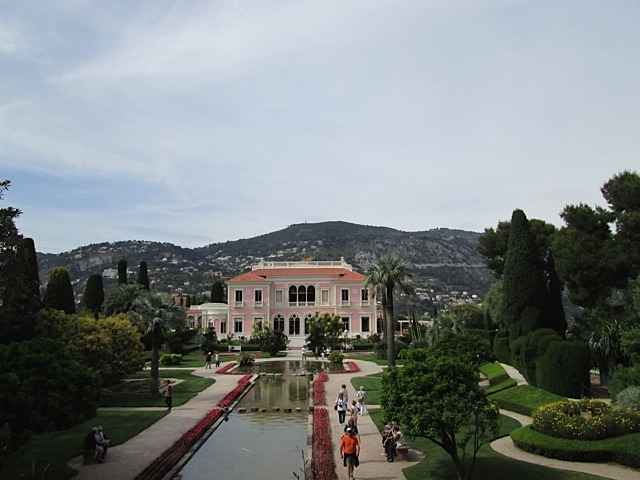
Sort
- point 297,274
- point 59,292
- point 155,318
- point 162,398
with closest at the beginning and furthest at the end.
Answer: point 162,398, point 155,318, point 59,292, point 297,274

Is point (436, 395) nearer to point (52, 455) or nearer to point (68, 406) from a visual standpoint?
point (68, 406)

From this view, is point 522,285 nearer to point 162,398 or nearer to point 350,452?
point 350,452

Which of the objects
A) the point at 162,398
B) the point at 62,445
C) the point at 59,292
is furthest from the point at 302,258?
the point at 62,445

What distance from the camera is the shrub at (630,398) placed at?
17.5m

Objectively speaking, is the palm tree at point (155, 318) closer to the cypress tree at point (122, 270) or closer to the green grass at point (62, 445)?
the green grass at point (62, 445)

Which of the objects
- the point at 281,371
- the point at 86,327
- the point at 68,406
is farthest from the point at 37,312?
the point at 281,371

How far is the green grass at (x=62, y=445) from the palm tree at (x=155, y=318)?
13.0 ft

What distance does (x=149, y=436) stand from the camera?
61.6 feet

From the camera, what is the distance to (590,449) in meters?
14.2

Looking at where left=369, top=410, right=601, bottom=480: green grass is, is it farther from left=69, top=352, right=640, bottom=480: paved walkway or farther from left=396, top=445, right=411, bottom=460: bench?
left=396, top=445, right=411, bottom=460: bench

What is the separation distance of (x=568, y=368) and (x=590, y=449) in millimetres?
8298

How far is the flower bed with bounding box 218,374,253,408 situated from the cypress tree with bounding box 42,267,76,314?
10.8 metres

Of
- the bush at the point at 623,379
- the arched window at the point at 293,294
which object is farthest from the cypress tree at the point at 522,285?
the arched window at the point at 293,294

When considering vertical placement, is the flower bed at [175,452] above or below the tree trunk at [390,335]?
below
